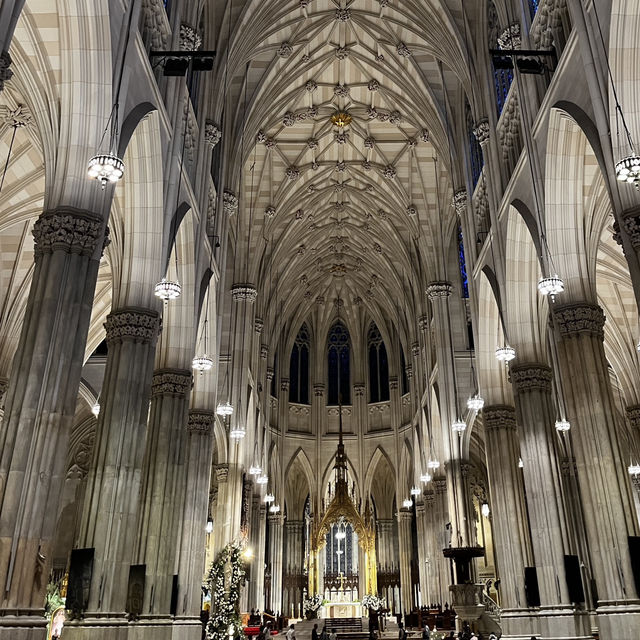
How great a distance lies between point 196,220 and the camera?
18156 mm

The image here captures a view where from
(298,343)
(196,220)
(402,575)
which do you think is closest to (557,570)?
(196,220)

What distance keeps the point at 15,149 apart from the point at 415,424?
86.7ft

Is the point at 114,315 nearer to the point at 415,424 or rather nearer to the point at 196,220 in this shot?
the point at 196,220

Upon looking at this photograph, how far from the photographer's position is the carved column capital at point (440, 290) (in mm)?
30234

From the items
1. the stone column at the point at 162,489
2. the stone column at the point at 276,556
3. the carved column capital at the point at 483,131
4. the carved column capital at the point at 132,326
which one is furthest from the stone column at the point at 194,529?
Result: the stone column at the point at 276,556

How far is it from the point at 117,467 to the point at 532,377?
10.6 m

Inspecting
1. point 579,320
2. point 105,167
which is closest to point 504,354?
point 579,320

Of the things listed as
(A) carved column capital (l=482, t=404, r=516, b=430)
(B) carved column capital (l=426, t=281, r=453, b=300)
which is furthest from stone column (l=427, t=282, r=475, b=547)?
(A) carved column capital (l=482, t=404, r=516, b=430)

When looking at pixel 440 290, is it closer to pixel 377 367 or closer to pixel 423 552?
pixel 423 552

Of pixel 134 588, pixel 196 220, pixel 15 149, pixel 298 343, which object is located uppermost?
pixel 298 343

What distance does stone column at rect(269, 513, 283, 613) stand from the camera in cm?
3938

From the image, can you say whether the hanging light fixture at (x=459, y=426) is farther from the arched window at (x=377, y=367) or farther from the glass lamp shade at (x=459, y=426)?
the arched window at (x=377, y=367)

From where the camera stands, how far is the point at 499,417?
66.9ft

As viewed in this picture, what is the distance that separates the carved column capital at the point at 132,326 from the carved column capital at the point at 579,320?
8.26 meters
